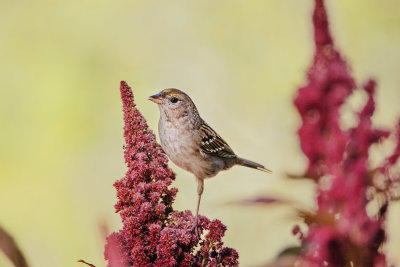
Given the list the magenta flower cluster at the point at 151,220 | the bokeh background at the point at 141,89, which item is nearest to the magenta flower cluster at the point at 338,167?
the magenta flower cluster at the point at 151,220

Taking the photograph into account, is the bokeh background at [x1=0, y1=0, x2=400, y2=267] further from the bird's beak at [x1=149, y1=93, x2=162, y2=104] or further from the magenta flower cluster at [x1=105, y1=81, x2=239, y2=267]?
the magenta flower cluster at [x1=105, y1=81, x2=239, y2=267]

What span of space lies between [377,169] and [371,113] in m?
0.08

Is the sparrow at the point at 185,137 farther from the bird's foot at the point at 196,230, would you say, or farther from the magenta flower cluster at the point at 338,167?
the magenta flower cluster at the point at 338,167

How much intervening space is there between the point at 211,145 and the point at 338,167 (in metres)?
2.56

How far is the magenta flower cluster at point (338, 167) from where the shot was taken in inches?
31.2

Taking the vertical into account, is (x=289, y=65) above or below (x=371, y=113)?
above

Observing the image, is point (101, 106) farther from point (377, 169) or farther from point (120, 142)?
point (377, 169)

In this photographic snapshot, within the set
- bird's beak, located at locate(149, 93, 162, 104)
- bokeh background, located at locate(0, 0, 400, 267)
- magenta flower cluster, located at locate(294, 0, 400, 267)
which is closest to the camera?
magenta flower cluster, located at locate(294, 0, 400, 267)

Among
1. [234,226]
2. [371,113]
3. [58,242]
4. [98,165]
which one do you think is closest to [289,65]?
[234,226]

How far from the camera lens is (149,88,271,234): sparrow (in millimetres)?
3033

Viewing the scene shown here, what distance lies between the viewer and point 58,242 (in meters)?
4.72

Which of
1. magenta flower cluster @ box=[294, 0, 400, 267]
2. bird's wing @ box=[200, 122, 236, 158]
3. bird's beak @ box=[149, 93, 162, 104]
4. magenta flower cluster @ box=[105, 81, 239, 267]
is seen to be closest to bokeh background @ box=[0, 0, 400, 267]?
bird's wing @ box=[200, 122, 236, 158]

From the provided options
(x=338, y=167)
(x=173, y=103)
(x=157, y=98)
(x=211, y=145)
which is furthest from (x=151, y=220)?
(x=211, y=145)

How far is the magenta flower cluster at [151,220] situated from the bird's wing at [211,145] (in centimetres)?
183
